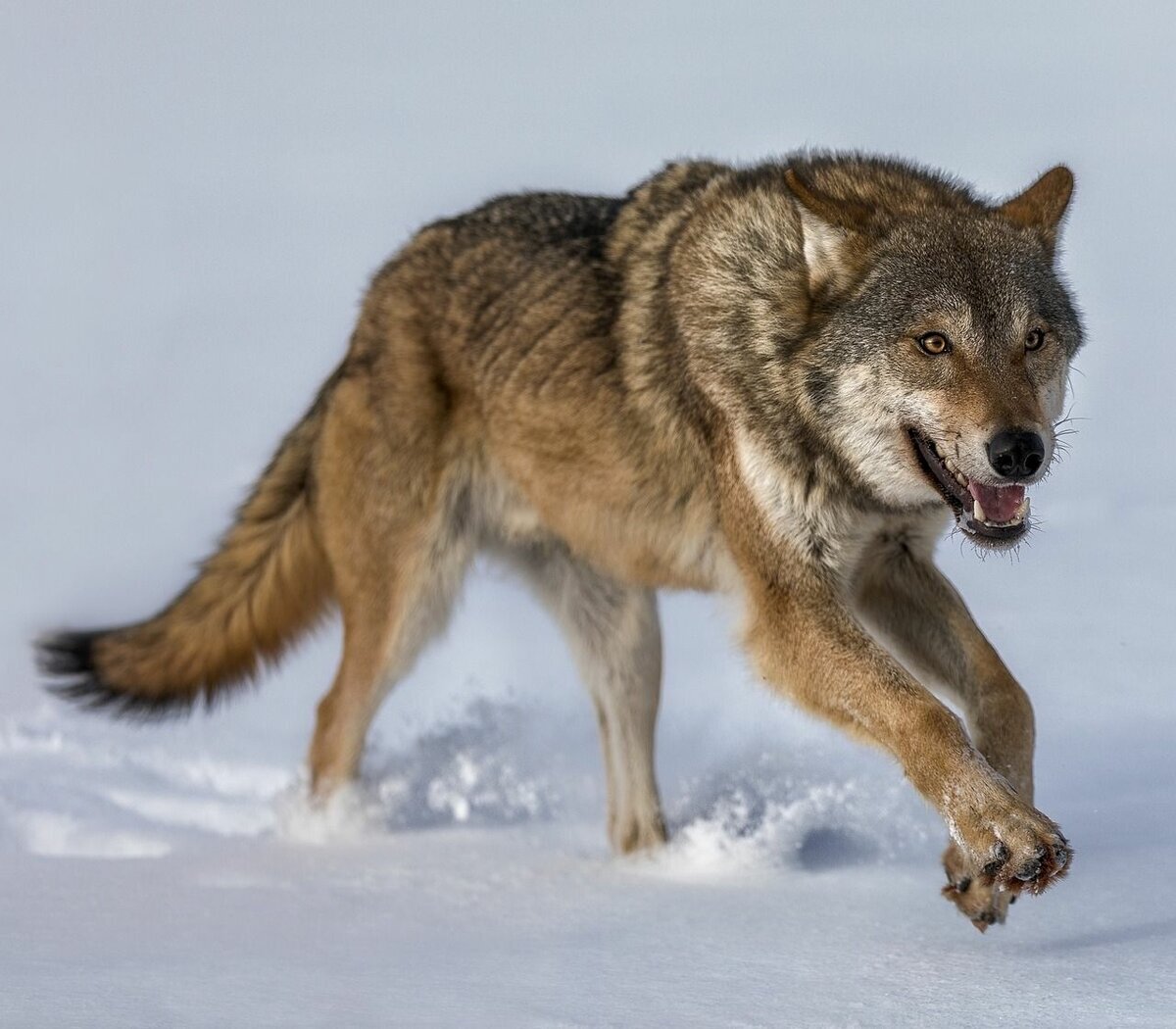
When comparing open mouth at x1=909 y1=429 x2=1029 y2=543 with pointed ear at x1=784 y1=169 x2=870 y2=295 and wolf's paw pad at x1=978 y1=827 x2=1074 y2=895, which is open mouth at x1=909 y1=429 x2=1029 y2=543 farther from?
wolf's paw pad at x1=978 y1=827 x2=1074 y2=895

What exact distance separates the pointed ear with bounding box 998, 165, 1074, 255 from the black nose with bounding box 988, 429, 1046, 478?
37.6 inches

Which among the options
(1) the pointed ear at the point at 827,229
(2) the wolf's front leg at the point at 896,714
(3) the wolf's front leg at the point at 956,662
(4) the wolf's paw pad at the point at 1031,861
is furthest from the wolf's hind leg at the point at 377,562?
(4) the wolf's paw pad at the point at 1031,861

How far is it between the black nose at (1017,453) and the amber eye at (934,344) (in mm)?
360

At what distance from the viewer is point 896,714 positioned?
183 inches

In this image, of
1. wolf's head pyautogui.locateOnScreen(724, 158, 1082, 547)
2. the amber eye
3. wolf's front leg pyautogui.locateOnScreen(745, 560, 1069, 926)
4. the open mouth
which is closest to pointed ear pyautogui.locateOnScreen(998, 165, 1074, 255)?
wolf's head pyautogui.locateOnScreen(724, 158, 1082, 547)

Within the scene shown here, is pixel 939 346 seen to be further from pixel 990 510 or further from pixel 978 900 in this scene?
pixel 978 900

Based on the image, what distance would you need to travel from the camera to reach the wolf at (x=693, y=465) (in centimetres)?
469

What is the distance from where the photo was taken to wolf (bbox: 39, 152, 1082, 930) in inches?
185

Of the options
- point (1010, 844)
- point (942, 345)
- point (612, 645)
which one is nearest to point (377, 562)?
point (612, 645)

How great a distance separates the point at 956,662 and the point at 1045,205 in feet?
4.76

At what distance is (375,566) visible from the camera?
21.2 feet

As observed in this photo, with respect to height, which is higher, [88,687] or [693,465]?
[693,465]

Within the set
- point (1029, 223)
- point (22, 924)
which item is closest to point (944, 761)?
point (1029, 223)

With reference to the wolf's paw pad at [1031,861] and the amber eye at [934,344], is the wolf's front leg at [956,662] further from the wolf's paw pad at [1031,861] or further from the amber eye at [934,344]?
the amber eye at [934,344]
